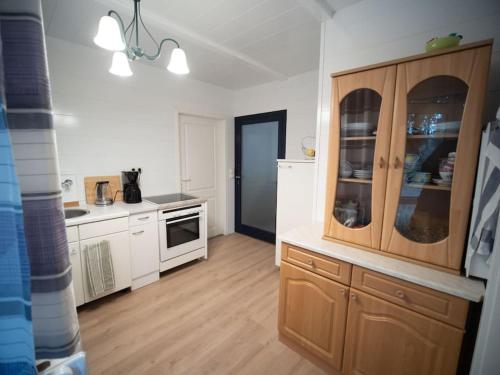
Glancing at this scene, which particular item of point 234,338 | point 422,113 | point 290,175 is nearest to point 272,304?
point 234,338

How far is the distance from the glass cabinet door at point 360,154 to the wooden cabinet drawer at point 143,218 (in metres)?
1.76

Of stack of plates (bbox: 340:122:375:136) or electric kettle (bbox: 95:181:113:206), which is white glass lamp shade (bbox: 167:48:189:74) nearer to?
stack of plates (bbox: 340:122:375:136)

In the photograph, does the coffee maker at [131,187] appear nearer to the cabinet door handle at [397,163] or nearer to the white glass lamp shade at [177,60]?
the white glass lamp shade at [177,60]

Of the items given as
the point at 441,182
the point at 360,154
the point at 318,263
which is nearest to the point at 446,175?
the point at 441,182

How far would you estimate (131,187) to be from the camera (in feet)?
8.31

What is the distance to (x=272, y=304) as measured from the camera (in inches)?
84.8

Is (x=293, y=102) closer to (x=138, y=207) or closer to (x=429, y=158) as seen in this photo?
(x=429, y=158)

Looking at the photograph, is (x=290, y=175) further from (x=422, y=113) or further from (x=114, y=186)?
(x=114, y=186)

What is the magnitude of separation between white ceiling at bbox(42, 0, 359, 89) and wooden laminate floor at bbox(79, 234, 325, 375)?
2436 mm

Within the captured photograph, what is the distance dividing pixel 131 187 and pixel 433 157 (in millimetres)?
2684

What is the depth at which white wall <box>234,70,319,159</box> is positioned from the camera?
290cm

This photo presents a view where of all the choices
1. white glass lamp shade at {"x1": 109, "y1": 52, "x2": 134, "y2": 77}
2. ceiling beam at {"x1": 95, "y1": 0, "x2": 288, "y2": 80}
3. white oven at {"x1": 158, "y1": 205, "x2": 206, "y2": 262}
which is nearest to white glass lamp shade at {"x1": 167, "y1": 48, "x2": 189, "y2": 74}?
white glass lamp shade at {"x1": 109, "y1": 52, "x2": 134, "y2": 77}

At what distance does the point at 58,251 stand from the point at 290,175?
7.36 feet

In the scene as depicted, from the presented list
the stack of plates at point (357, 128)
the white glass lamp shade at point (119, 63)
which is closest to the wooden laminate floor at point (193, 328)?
the stack of plates at point (357, 128)
